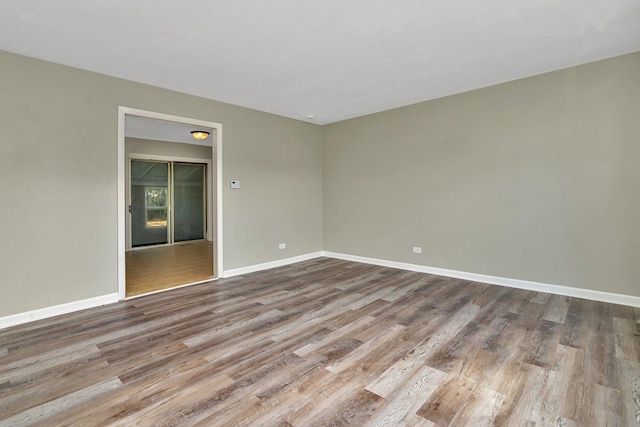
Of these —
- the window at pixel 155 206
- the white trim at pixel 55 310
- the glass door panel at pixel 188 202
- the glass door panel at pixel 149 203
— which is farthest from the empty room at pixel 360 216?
the glass door panel at pixel 188 202

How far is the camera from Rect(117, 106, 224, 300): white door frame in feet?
11.7

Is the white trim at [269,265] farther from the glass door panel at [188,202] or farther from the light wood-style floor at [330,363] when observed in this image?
the glass door panel at [188,202]

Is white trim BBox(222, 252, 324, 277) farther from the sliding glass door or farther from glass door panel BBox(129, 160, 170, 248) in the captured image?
glass door panel BBox(129, 160, 170, 248)

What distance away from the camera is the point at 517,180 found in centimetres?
389

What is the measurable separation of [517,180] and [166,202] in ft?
25.2

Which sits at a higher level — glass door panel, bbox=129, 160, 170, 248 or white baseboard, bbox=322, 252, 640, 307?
glass door panel, bbox=129, 160, 170, 248

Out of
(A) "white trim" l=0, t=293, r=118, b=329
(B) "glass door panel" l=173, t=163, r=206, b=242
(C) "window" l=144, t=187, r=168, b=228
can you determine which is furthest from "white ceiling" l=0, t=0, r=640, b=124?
(B) "glass door panel" l=173, t=163, r=206, b=242

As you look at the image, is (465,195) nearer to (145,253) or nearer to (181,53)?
(181,53)

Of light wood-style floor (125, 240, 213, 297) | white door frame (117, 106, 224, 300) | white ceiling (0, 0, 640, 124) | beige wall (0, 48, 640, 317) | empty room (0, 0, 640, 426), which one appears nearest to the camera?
empty room (0, 0, 640, 426)

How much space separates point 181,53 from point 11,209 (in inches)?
88.3

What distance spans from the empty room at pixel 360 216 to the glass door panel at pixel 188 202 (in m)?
3.21

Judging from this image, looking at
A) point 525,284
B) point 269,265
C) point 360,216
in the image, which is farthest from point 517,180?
point 269,265

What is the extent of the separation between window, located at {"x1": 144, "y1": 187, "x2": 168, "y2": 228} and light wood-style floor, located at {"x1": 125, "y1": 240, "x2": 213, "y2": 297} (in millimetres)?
718

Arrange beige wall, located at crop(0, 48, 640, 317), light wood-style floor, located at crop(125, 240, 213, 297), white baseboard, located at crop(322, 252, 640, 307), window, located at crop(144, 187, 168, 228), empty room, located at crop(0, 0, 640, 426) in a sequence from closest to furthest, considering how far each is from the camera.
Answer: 1. empty room, located at crop(0, 0, 640, 426)
2. beige wall, located at crop(0, 48, 640, 317)
3. white baseboard, located at crop(322, 252, 640, 307)
4. light wood-style floor, located at crop(125, 240, 213, 297)
5. window, located at crop(144, 187, 168, 228)
